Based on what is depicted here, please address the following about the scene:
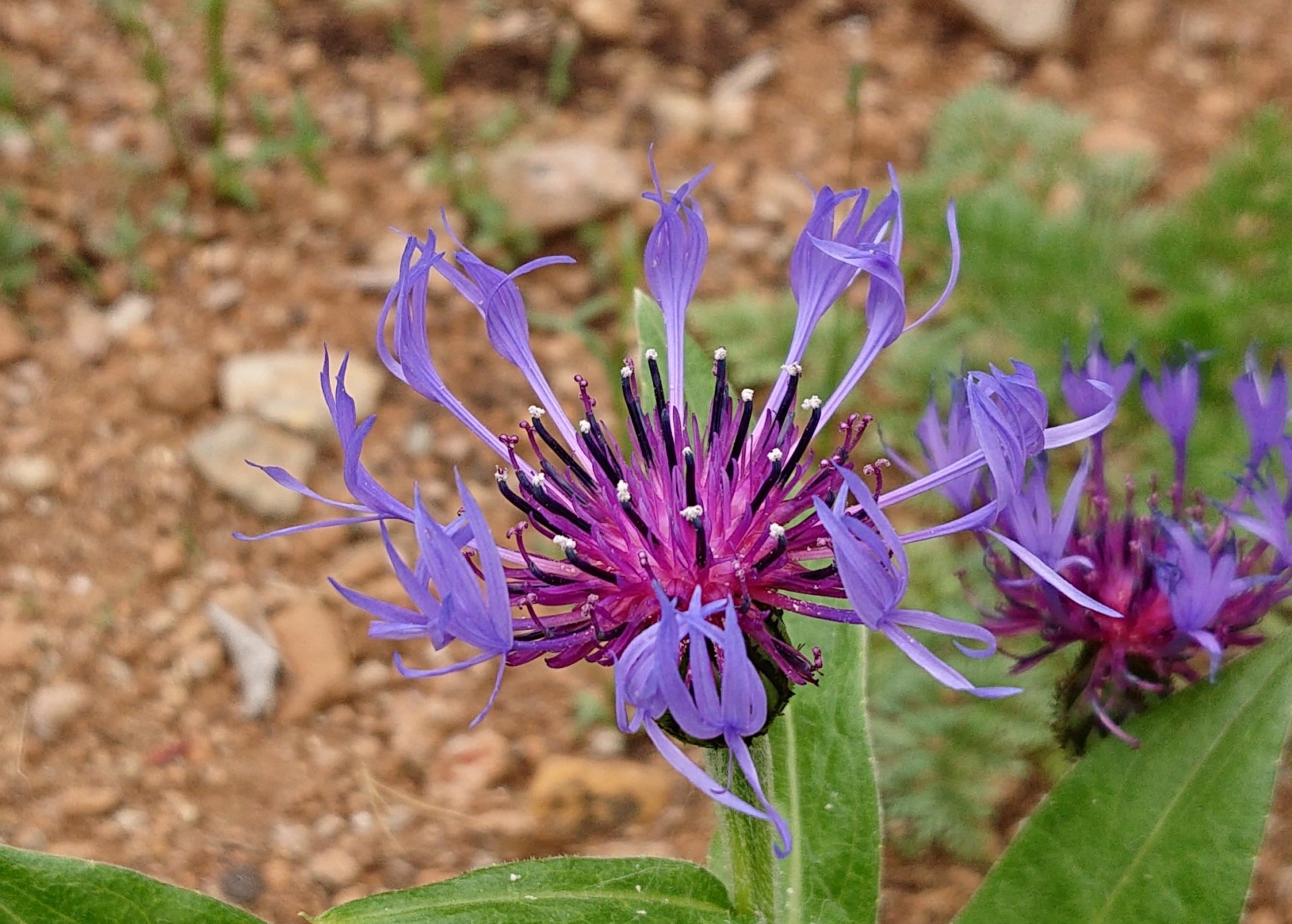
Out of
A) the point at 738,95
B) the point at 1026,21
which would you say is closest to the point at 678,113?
the point at 738,95

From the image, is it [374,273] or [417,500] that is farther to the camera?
[374,273]

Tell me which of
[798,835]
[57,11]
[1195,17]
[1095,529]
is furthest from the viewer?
[1195,17]

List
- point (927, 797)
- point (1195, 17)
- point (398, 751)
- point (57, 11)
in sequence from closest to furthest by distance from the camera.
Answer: point (927, 797)
point (398, 751)
point (57, 11)
point (1195, 17)

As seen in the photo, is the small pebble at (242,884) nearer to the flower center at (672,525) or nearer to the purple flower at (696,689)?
the flower center at (672,525)

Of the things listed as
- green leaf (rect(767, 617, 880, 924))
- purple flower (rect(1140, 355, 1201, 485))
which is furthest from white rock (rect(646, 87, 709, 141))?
green leaf (rect(767, 617, 880, 924))

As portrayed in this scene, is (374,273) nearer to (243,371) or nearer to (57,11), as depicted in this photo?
(243,371)

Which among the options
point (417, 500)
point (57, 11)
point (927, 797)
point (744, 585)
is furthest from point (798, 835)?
point (57, 11)

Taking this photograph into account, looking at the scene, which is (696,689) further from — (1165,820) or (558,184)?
(558,184)
